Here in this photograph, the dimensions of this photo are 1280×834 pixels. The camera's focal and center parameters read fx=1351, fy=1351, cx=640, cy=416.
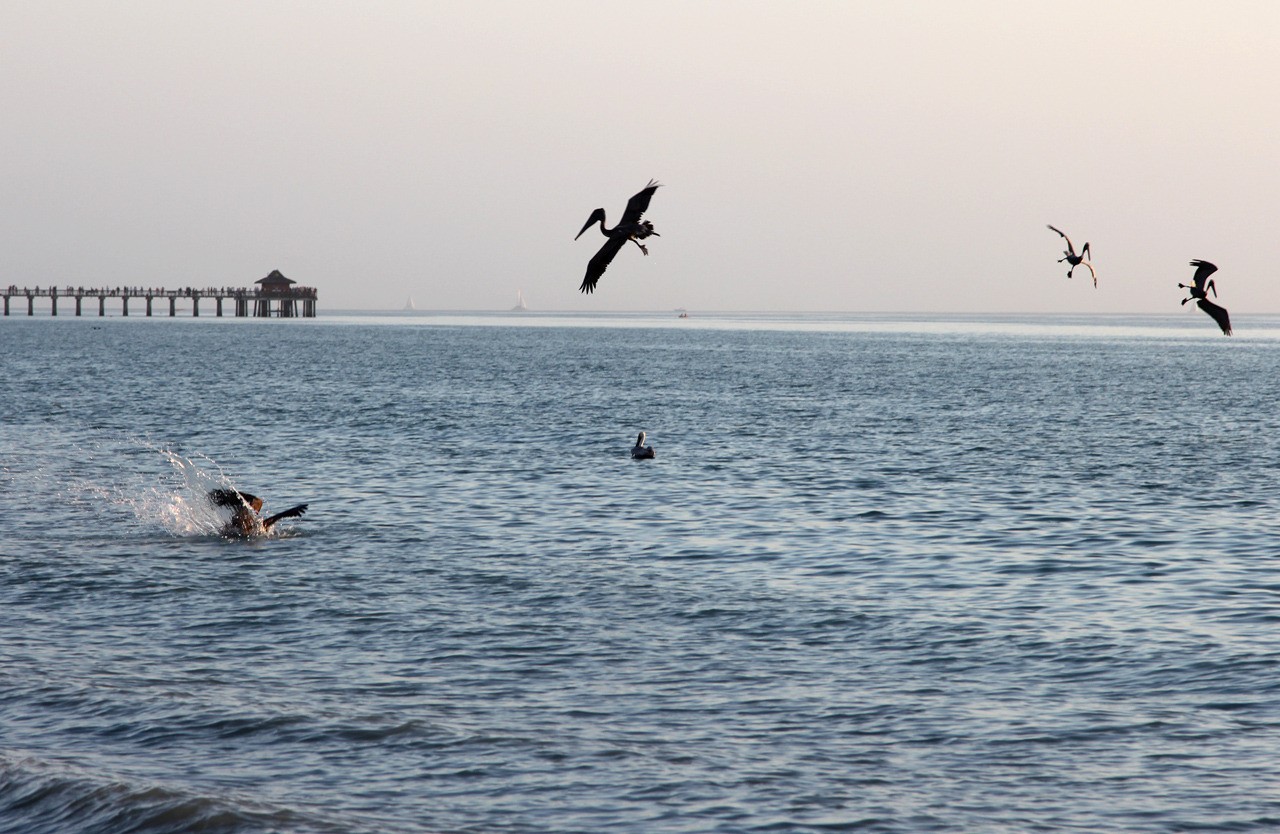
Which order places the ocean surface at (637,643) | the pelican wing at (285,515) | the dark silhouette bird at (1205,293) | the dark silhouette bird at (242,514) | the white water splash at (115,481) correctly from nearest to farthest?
the ocean surface at (637,643), the dark silhouette bird at (1205,293), the pelican wing at (285,515), the dark silhouette bird at (242,514), the white water splash at (115,481)

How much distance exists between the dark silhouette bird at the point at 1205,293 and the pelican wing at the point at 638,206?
640cm

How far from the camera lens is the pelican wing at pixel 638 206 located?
16.9 meters

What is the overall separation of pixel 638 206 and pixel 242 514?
409 inches

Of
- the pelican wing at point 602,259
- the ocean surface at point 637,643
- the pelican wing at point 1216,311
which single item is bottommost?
the ocean surface at point 637,643

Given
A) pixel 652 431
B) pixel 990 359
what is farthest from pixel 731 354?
pixel 652 431

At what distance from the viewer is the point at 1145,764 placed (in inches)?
484

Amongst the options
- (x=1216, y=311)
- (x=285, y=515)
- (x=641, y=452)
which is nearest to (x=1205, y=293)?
(x=1216, y=311)

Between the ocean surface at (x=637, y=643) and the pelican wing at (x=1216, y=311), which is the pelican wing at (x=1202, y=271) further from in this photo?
the ocean surface at (x=637, y=643)

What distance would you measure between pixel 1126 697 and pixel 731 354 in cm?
12567

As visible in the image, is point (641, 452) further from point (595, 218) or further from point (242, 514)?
point (595, 218)

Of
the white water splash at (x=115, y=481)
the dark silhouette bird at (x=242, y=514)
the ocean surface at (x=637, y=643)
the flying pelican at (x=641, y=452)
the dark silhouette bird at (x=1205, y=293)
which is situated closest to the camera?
the ocean surface at (x=637, y=643)

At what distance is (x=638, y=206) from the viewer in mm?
17172

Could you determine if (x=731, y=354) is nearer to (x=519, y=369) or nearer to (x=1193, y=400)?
(x=519, y=369)

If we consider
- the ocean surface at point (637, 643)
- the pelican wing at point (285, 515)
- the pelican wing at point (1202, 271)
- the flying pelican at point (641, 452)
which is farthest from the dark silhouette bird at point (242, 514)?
the flying pelican at point (641, 452)
